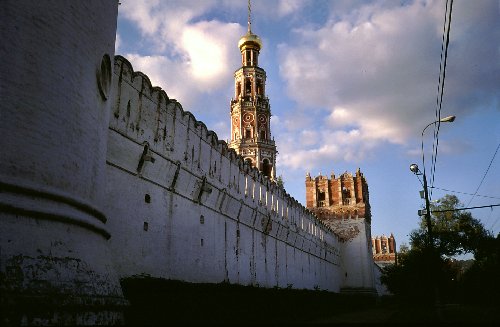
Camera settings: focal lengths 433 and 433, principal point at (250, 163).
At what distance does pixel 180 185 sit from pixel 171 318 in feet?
21.4

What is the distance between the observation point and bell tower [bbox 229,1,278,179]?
47.2m

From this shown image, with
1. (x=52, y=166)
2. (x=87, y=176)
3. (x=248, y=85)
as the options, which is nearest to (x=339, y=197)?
(x=248, y=85)

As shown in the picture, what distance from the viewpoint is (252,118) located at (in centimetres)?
4838

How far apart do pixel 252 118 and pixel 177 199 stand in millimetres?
33821

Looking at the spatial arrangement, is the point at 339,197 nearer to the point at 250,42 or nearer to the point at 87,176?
the point at 250,42

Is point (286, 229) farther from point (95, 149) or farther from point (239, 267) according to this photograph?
point (95, 149)

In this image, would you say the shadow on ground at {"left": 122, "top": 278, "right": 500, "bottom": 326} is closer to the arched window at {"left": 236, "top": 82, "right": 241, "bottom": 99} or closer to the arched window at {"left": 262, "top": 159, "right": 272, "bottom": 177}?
the arched window at {"left": 262, "top": 159, "right": 272, "bottom": 177}

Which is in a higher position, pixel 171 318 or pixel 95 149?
pixel 95 149

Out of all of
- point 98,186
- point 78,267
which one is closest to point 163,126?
point 98,186

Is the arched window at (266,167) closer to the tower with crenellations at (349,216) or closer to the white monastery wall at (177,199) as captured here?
the tower with crenellations at (349,216)

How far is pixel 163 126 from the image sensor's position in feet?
48.7

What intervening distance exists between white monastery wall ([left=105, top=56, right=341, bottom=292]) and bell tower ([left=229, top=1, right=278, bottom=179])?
2160 cm

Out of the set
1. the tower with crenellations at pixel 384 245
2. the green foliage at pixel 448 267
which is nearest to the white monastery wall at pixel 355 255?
the green foliage at pixel 448 267

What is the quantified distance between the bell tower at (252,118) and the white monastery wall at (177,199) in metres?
21.6
